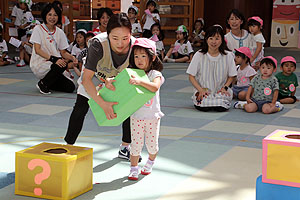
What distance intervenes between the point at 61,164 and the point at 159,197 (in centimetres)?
73

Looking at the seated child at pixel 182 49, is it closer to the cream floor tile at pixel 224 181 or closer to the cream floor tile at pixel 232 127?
the cream floor tile at pixel 232 127

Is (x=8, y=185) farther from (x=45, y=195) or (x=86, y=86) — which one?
(x=86, y=86)

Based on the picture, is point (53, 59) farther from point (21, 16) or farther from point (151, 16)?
point (151, 16)

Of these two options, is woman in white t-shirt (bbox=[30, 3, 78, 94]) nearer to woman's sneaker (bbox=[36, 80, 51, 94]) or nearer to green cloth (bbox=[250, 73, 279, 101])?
woman's sneaker (bbox=[36, 80, 51, 94])

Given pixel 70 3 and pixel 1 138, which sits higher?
pixel 70 3

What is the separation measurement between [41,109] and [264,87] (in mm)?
2941

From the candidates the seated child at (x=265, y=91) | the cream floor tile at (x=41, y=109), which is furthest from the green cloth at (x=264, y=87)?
the cream floor tile at (x=41, y=109)

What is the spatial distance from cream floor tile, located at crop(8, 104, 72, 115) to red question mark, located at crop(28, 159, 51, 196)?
2963 millimetres

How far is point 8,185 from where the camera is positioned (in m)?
3.80

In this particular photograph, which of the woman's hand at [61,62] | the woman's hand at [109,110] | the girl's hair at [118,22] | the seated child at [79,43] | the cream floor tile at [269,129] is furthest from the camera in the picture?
the seated child at [79,43]

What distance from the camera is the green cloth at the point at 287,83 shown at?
730 cm

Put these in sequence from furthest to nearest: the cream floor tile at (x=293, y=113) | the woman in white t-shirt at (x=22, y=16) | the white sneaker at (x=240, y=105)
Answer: the woman in white t-shirt at (x=22, y=16)
the white sneaker at (x=240, y=105)
the cream floor tile at (x=293, y=113)

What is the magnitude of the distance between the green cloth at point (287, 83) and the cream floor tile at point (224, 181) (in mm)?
2885

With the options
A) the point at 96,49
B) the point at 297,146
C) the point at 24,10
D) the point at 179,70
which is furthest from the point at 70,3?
the point at 297,146
